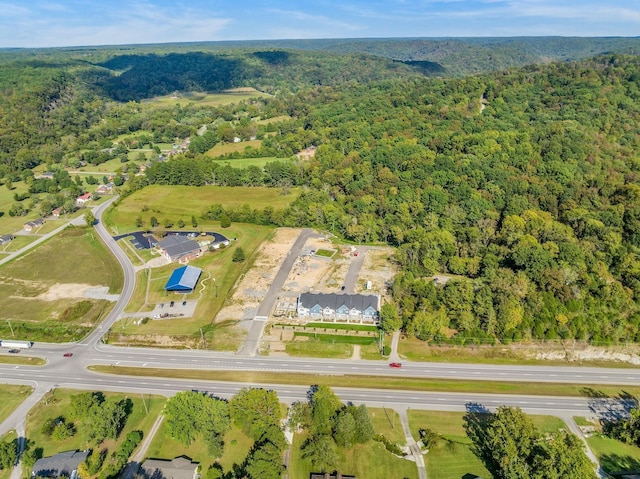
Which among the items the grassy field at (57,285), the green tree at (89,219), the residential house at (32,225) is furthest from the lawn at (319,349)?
the residential house at (32,225)

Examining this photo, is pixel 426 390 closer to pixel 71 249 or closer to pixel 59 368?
pixel 59 368

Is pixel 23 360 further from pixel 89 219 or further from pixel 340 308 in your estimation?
pixel 89 219

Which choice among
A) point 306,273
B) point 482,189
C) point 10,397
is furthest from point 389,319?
point 482,189

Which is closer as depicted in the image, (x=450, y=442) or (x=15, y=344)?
(x=450, y=442)

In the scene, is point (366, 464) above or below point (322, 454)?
below

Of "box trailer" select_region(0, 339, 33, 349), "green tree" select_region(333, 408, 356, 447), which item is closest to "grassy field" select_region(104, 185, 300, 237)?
"box trailer" select_region(0, 339, 33, 349)

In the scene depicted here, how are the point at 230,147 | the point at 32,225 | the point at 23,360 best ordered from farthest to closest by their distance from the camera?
the point at 230,147 < the point at 32,225 < the point at 23,360

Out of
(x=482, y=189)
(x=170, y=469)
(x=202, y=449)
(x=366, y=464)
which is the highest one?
(x=482, y=189)

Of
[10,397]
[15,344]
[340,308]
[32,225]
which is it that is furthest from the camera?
[32,225]
